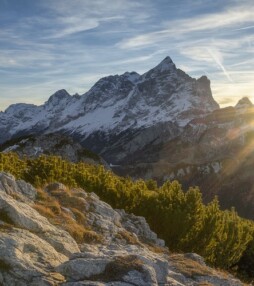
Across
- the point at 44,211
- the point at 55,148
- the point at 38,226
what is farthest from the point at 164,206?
the point at 55,148

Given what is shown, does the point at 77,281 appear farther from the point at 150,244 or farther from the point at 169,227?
the point at 169,227

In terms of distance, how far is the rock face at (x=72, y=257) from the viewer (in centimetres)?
1609

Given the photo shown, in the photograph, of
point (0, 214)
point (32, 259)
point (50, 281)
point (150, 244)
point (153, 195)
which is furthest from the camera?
point (153, 195)

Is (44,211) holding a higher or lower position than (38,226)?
higher

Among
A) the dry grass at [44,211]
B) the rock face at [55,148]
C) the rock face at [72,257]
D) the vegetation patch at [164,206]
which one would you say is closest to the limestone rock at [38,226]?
the rock face at [72,257]

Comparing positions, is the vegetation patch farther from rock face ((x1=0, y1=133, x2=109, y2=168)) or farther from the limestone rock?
rock face ((x1=0, y1=133, x2=109, y2=168))

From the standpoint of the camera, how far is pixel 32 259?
1683 cm

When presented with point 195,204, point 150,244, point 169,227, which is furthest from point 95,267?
point 195,204

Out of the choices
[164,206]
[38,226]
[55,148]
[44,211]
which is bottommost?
[164,206]

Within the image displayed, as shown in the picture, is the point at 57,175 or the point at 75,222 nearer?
the point at 75,222

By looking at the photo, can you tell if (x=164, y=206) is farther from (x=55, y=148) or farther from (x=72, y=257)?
(x=55, y=148)

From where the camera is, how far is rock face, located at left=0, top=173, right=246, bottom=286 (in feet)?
52.8

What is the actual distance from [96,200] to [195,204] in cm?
982

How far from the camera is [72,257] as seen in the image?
18.4 meters
